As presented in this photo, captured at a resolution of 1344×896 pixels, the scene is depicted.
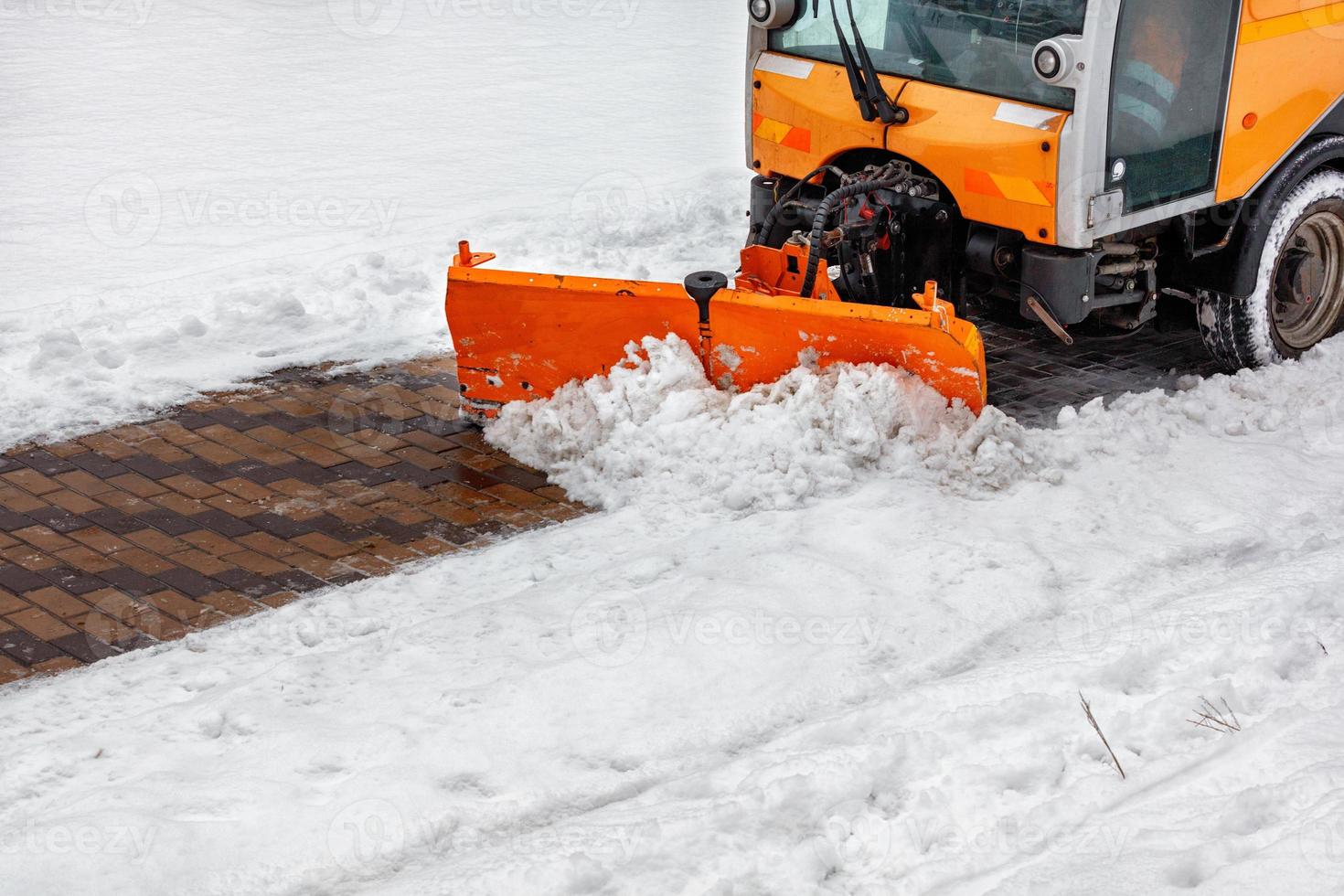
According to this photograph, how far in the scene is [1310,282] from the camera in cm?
621

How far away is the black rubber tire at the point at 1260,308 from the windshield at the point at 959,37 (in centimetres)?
129

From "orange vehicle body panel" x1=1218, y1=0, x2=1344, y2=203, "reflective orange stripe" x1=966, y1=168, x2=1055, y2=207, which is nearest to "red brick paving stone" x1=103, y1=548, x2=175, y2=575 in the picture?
"reflective orange stripe" x1=966, y1=168, x2=1055, y2=207

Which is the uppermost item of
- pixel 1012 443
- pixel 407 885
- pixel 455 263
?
pixel 455 263

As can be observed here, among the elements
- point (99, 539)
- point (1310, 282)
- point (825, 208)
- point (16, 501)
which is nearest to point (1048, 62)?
point (825, 208)

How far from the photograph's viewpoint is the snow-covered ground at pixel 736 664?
3240mm

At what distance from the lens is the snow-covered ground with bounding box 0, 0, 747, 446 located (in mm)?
6590

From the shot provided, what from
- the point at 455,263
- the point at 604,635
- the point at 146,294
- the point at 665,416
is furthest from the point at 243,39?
the point at 604,635

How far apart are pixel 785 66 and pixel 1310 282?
98.1 inches

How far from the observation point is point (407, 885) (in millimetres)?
3203

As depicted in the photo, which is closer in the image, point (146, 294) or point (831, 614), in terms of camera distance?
point (831, 614)

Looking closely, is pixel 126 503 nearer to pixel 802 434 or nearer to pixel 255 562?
pixel 255 562

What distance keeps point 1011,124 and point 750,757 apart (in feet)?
9.13

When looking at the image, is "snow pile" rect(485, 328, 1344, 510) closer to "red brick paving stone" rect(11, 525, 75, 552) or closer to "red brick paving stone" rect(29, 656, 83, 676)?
"red brick paving stone" rect(11, 525, 75, 552)

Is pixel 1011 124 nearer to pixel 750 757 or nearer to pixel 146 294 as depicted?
pixel 750 757
